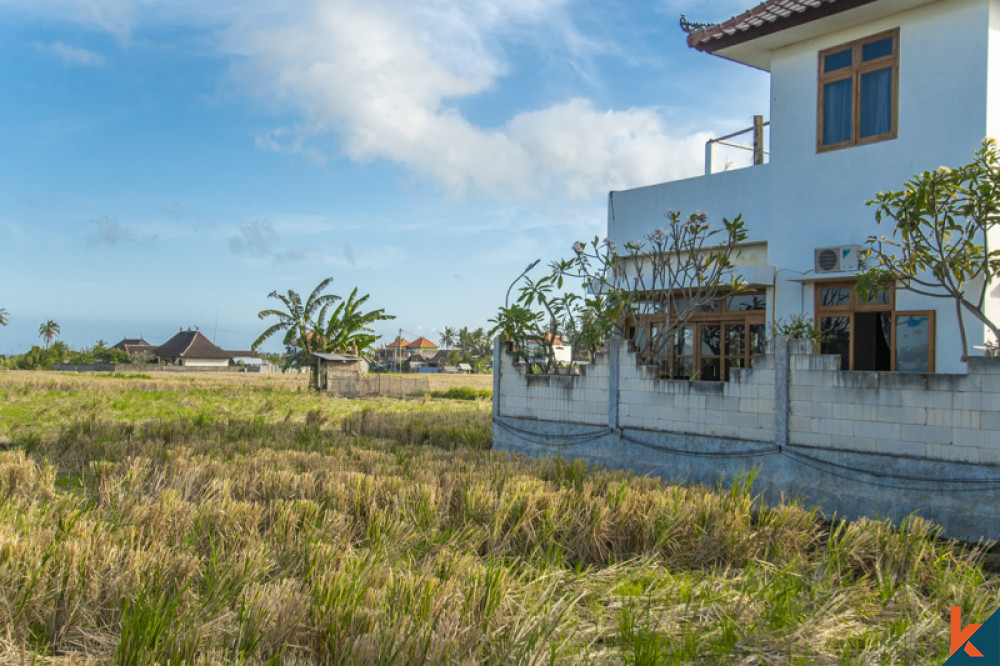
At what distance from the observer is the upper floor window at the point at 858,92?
11820 millimetres

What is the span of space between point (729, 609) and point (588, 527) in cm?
183

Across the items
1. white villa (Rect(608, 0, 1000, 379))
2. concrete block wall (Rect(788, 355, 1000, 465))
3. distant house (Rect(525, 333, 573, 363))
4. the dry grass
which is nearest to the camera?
the dry grass

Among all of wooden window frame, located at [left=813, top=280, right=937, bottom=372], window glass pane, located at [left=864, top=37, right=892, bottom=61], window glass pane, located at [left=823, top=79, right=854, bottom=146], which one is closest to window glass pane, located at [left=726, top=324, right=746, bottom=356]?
wooden window frame, located at [left=813, top=280, right=937, bottom=372]

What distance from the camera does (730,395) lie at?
386 inches

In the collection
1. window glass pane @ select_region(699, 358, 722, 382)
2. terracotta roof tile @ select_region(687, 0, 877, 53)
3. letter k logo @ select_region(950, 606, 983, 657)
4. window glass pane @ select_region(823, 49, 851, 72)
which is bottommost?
letter k logo @ select_region(950, 606, 983, 657)

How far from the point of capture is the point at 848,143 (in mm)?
12242

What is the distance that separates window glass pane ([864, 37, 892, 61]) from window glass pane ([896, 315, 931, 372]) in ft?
13.3

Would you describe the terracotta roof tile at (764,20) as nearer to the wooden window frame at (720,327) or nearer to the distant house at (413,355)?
the wooden window frame at (720,327)

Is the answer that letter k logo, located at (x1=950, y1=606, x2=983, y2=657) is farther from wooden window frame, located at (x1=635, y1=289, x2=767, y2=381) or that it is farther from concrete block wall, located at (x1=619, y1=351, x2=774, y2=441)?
wooden window frame, located at (x1=635, y1=289, x2=767, y2=381)

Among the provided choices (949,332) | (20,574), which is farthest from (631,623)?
(949,332)

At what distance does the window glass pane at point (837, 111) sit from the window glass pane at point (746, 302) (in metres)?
2.83

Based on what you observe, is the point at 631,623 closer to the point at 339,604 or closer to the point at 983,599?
the point at 339,604

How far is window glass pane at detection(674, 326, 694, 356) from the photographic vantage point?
1500cm

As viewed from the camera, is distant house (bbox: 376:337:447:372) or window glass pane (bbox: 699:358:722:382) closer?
window glass pane (bbox: 699:358:722:382)
